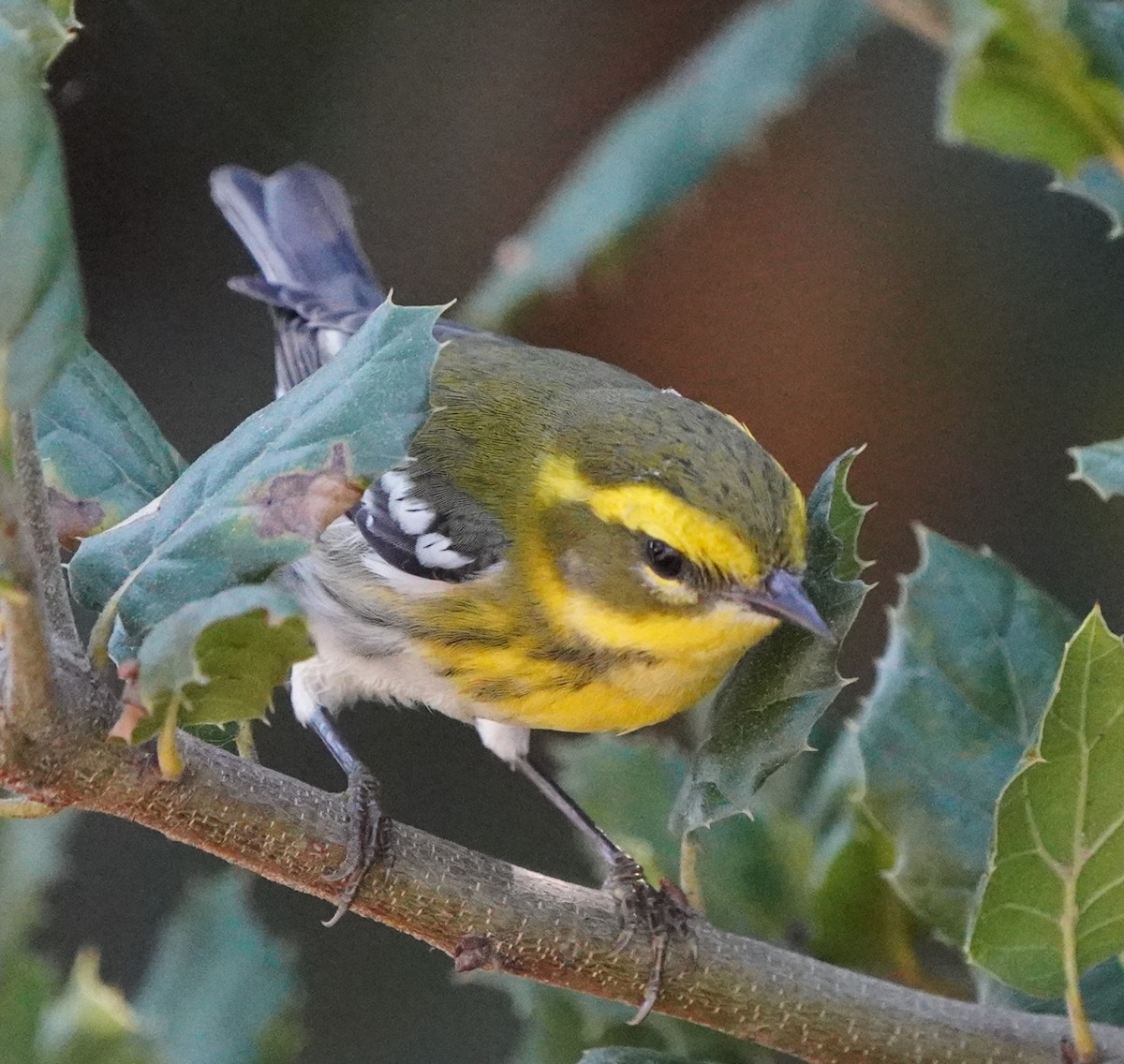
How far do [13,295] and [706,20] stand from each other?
2.26 metres

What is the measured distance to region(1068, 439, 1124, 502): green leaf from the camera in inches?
46.1

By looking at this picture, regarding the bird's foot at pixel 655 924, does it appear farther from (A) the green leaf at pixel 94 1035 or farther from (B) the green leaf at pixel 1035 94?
(B) the green leaf at pixel 1035 94

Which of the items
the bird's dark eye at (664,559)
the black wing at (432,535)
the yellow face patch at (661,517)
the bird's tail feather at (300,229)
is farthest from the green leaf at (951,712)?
the bird's tail feather at (300,229)

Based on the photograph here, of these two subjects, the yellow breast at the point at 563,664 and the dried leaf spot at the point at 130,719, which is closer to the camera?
the dried leaf spot at the point at 130,719

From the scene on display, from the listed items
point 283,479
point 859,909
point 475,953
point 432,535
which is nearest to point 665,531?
point 432,535

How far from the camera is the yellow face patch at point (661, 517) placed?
1.45 metres

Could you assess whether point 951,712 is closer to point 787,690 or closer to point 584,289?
point 787,690

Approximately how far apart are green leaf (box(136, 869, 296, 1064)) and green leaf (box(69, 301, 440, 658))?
27.8 inches

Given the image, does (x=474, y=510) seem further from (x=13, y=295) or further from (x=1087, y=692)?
(x=13, y=295)

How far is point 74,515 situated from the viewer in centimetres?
130

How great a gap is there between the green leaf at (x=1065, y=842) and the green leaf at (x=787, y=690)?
168 millimetres

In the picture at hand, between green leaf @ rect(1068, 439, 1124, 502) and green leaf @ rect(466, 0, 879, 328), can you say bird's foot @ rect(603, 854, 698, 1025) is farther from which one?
green leaf @ rect(466, 0, 879, 328)

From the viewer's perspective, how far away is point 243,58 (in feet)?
9.15

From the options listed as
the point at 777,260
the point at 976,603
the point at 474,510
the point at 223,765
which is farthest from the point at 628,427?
the point at 777,260
